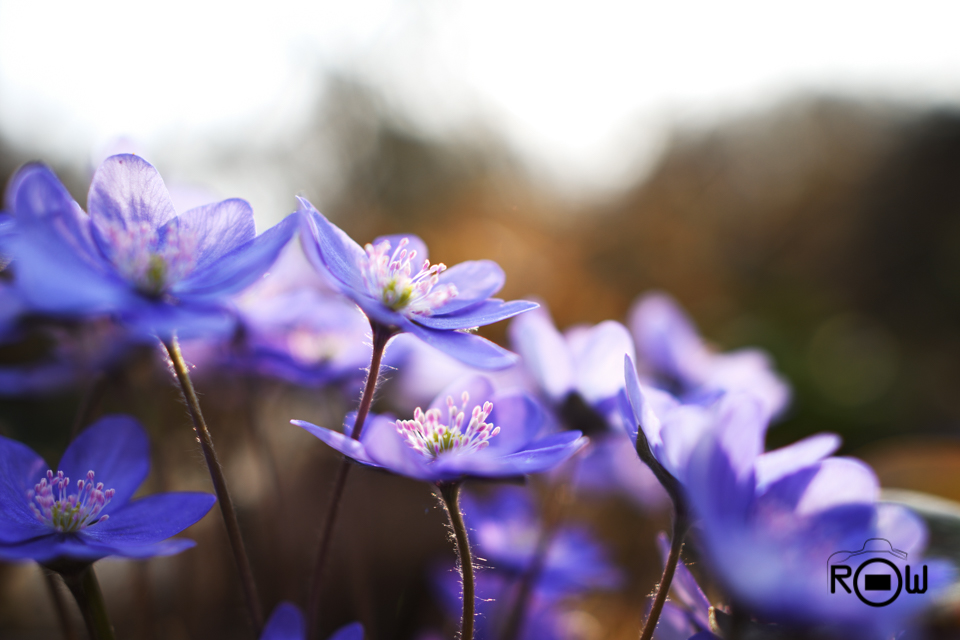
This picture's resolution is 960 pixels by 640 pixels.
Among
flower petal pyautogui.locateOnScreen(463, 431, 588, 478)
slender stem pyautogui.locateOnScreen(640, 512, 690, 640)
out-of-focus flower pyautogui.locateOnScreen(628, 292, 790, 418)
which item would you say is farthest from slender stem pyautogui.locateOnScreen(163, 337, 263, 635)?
out-of-focus flower pyautogui.locateOnScreen(628, 292, 790, 418)

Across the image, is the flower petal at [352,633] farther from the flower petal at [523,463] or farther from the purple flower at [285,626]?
the flower petal at [523,463]

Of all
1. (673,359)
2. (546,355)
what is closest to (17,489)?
(546,355)

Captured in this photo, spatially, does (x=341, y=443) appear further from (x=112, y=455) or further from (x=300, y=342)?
(x=300, y=342)

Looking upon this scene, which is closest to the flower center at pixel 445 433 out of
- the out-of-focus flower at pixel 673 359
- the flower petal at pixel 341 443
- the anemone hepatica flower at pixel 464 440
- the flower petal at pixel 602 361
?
the anemone hepatica flower at pixel 464 440

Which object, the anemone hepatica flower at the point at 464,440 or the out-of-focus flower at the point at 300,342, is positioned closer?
the anemone hepatica flower at the point at 464,440

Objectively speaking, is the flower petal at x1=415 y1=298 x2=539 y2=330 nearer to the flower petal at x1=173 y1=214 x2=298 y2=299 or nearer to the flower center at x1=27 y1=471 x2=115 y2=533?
the flower petal at x1=173 y1=214 x2=298 y2=299

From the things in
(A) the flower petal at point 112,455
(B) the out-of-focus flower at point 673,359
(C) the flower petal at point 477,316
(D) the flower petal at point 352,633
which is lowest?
(D) the flower petal at point 352,633
